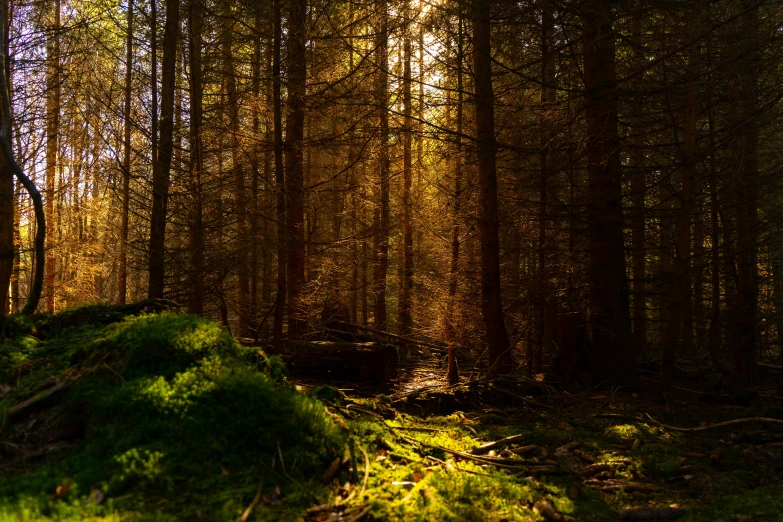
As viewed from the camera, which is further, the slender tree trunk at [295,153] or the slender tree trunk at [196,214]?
the slender tree trunk at [196,214]

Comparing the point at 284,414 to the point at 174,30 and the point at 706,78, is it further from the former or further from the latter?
the point at 174,30

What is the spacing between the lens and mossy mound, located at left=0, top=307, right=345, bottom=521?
8.20ft

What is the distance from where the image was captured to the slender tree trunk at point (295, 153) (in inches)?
419

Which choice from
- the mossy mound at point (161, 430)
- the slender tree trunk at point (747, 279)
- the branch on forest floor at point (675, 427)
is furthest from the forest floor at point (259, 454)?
the slender tree trunk at point (747, 279)

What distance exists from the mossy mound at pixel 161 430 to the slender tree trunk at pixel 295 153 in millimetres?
6817

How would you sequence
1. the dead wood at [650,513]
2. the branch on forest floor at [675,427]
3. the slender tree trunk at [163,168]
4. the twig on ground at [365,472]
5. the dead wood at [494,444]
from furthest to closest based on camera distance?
the slender tree trunk at [163,168] → the branch on forest floor at [675,427] → the dead wood at [494,444] → the dead wood at [650,513] → the twig on ground at [365,472]

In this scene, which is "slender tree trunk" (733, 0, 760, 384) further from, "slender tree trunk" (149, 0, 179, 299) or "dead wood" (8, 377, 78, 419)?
"slender tree trunk" (149, 0, 179, 299)

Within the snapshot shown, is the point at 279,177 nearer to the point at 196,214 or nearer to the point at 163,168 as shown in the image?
the point at 196,214

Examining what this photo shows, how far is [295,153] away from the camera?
11953 millimetres

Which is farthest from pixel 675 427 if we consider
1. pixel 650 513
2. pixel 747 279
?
pixel 747 279

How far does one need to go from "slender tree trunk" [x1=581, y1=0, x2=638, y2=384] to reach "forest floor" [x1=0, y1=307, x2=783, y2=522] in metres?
2.92

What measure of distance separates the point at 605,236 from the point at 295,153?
735 cm

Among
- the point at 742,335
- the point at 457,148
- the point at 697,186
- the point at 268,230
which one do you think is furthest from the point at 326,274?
the point at 742,335

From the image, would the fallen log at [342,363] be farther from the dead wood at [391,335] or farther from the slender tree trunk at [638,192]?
the slender tree trunk at [638,192]
